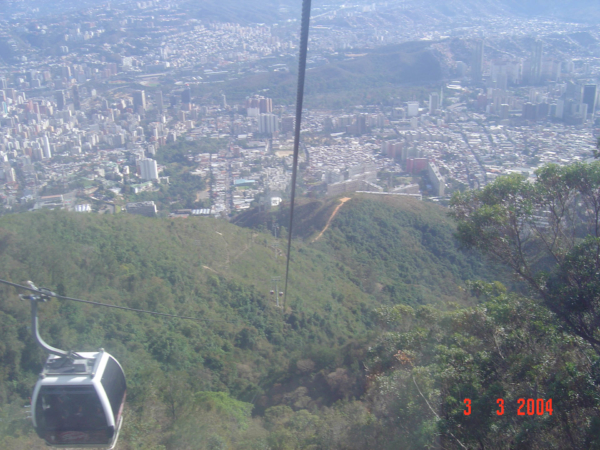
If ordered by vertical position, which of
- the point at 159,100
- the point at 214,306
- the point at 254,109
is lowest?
the point at 214,306

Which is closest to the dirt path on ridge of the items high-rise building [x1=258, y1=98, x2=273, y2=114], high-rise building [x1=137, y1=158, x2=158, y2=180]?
high-rise building [x1=137, y1=158, x2=158, y2=180]

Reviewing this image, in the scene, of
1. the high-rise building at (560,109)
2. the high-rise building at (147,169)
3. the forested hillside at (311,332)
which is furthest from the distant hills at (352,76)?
the forested hillside at (311,332)

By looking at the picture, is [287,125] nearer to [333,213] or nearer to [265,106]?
[265,106]

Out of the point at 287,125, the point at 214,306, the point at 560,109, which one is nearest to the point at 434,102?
the point at 560,109

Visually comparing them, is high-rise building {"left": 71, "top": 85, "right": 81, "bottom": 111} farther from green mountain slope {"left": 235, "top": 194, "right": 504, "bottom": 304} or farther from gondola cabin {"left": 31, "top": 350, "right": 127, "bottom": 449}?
gondola cabin {"left": 31, "top": 350, "right": 127, "bottom": 449}

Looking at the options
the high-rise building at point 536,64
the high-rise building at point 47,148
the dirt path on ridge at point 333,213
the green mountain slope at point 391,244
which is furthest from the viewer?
the high-rise building at point 536,64
